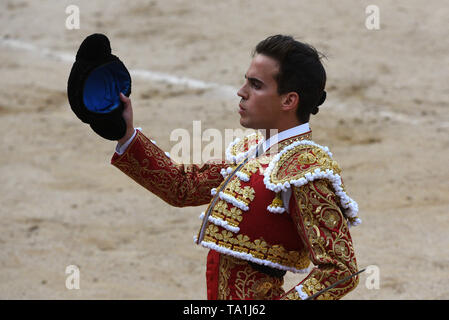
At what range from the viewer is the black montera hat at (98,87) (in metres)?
2.59

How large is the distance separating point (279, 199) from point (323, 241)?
0.23 metres

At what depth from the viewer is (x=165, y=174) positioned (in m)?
2.87

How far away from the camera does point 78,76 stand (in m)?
2.60

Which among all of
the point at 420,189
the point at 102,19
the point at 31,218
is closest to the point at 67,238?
the point at 31,218

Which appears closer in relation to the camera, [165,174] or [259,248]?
→ [259,248]

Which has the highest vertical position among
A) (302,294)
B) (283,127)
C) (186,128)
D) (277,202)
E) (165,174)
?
(186,128)

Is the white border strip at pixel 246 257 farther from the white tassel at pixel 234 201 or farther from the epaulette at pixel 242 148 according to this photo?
the epaulette at pixel 242 148

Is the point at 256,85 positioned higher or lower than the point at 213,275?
higher

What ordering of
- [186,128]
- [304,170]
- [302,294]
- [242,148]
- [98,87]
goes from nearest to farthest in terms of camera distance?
1. [302,294]
2. [304,170]
3. [98,87]
4. [242,148]
5. [186,128]

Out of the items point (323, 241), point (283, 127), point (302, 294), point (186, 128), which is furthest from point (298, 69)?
point (186, 128)

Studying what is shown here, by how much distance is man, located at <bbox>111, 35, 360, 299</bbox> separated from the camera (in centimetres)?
244

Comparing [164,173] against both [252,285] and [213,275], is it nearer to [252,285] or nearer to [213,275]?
[213,275]
